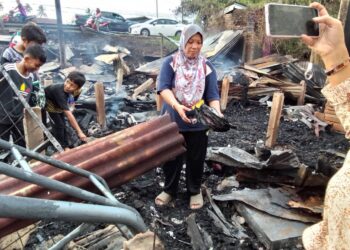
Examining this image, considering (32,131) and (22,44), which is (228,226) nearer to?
(32,131)

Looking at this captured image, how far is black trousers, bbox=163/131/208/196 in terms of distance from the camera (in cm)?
323

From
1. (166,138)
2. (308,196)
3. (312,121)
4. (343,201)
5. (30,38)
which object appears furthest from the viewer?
(312,121)

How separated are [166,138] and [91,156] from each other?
65 cm

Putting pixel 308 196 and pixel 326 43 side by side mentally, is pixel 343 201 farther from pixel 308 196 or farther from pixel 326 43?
pixel 308 196

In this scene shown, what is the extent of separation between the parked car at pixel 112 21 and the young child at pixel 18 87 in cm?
2178

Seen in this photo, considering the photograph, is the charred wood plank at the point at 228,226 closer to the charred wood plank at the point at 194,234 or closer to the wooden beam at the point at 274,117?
the charred wood plank at the point at 194,234

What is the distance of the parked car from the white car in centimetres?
129

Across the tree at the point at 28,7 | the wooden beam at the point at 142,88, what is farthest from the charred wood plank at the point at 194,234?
the tree at the point at 28,7

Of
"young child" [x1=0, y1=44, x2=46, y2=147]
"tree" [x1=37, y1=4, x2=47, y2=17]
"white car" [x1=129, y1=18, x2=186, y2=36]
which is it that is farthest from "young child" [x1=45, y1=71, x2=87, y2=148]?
"tree" [x1=37, y1=4, x2=47, y2=17]

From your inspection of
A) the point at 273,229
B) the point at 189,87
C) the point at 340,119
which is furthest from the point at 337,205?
the point at 189,87

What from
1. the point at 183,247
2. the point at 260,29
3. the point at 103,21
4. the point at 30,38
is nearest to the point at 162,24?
the point at 103,21

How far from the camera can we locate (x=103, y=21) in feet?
79.5

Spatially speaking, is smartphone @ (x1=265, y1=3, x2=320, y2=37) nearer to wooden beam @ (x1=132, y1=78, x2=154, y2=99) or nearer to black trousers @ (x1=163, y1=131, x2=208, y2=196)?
black trousers @ (x1=163, y1=131, x2=208, y2=196)

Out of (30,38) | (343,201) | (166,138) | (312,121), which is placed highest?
(30,38)
